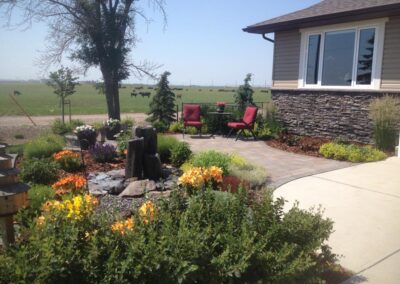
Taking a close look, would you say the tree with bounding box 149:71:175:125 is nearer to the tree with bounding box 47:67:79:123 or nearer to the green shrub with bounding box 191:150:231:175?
the tree with bounding box 47:67:79:123

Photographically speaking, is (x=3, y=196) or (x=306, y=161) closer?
(x=3, y=196)

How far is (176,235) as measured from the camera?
2334 millimetres

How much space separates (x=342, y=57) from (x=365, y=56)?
71cm

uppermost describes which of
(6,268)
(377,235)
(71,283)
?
(6,268)

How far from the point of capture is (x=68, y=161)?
20.2 feet

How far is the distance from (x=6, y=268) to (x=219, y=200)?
5.28 ft

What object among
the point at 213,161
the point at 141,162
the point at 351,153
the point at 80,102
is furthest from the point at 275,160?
the point at 80,102

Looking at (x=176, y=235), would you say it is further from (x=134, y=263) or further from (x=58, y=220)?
(x=58, y=220)

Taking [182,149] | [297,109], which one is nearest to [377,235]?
[182,149]

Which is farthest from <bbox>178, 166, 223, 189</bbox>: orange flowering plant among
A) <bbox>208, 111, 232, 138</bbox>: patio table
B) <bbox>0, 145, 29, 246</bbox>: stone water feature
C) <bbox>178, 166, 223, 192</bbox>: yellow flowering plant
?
<bbox>208, 111, 232, 138</bbox>: patio table

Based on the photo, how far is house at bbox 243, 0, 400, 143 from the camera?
28.3ft

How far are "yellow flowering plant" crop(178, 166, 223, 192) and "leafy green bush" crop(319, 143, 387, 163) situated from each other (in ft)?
14.3

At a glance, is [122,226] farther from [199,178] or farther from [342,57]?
[342,57]

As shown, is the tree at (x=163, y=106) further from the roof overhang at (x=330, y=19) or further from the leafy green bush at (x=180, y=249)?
the leafy green bush at (x=180, y=249)
